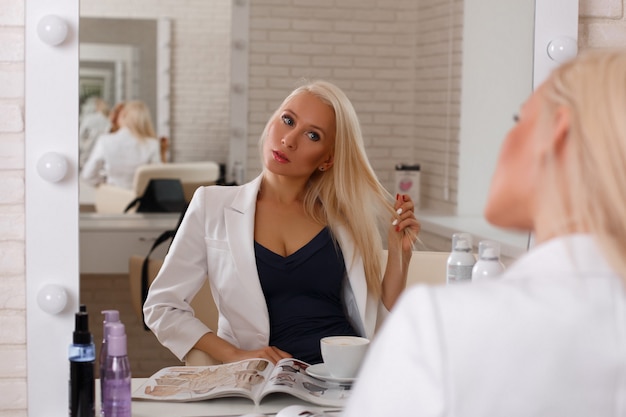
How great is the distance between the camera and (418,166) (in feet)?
5.64

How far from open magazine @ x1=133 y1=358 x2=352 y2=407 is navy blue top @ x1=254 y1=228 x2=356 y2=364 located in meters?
0.05

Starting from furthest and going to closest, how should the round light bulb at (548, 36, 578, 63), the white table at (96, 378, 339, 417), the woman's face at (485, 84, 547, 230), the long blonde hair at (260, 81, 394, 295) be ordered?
1. the round light bulb at (548, 36, 578, 63)
2. the long blonde hair at (260, 81, 394, 295)
3. the white table at (96, 378, 339, 417)
4. the woman's face at (485, 84, 547, 230)

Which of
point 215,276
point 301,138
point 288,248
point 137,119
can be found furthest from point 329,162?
point 137,119

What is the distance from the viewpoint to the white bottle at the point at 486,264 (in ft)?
5.74

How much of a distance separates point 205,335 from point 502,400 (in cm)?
92

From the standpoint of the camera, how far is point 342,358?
1.65m

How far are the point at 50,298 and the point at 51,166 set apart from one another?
0.81 feet

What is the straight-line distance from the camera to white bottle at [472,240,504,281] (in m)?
1.75

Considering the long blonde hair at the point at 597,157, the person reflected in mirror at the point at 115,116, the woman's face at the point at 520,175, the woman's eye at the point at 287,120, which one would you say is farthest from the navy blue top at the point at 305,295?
the long blonde hair at the point at 597,157

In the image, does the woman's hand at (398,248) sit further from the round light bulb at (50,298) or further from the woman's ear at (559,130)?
the woman's ear at (559,130)

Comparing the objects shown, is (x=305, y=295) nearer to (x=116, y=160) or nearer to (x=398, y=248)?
(x=398, y=248)

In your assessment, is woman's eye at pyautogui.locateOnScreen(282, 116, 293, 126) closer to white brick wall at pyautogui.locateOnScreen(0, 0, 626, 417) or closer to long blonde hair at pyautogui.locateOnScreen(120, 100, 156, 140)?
white brick wall at pyautogui.locateOnScreen(0, 0, 626, 417)

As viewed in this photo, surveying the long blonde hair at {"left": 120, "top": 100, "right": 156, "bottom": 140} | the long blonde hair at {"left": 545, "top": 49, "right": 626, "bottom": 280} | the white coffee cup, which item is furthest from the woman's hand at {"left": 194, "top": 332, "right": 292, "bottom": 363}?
the long blonde hair at {"left": 545, "top": 49, "right": 626, "bottom": 280}

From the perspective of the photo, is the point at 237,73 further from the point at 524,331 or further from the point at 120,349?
the point at 524,331
